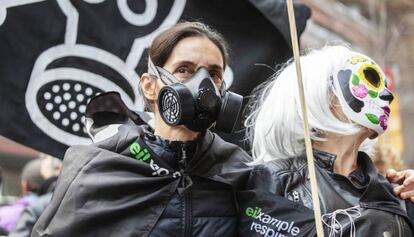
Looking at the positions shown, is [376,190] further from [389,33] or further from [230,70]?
[389,33]

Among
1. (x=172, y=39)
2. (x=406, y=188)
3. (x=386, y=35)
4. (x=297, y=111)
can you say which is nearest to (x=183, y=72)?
(x=172, y=39)

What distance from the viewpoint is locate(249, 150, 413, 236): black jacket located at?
2.29m

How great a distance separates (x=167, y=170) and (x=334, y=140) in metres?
0.60

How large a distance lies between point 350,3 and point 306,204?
55.2 feet

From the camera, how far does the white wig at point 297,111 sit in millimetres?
2494

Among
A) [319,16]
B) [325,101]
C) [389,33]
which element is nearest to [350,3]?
[319,16]

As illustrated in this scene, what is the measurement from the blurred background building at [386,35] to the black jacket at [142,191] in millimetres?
8525

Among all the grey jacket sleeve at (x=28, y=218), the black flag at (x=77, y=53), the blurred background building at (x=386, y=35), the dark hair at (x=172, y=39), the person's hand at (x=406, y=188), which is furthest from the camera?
the blurred background building at (x=386, y=35)

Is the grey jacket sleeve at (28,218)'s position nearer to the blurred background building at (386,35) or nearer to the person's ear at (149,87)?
the person's ear at (149,87)

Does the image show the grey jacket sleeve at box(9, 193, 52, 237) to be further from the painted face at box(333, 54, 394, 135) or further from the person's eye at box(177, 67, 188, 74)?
the painted face at box(333, 54, 394, 135)

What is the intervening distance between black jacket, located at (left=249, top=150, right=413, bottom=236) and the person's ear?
455 millimetres

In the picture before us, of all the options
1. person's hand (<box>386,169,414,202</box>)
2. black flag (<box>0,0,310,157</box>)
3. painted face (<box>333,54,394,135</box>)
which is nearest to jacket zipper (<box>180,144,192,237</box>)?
painted face (<box>333,54,394,135</box>)

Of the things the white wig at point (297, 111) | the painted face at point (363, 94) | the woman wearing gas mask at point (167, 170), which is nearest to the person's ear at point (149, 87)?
the woman wearing gas mask at point (167, 170)

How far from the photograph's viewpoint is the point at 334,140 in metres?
2.51
